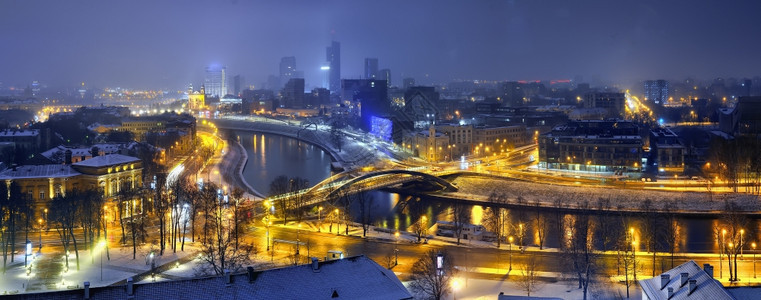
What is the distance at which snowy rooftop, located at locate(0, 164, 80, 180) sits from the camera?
45.9 feet

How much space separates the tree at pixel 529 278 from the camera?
8.43 meters

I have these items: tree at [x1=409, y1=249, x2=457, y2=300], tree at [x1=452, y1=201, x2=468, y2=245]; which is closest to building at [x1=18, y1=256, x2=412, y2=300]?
tree at [x1=409, y1=249, x2=457, y2=300]

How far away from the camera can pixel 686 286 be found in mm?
6477

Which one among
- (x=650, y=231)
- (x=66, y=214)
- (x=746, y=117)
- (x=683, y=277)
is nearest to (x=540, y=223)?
(x=650, y=231)

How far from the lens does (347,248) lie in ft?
36.0

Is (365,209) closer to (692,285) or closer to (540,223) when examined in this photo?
(540,223)

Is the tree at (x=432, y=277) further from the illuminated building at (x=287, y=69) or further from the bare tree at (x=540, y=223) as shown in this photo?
the illuminated building at (x=287, y=69)

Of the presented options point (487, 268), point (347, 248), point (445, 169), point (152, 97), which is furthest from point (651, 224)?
point (152, 97)

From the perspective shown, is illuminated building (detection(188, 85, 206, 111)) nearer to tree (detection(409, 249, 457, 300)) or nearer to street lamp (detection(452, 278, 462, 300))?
tree (detection(409, 249, 457, 300))

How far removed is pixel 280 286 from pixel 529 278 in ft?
12.4

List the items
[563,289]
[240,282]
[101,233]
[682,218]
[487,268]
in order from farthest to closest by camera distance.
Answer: [682,218] → [101,233] → [487,268] → [563,289] → [240,282]

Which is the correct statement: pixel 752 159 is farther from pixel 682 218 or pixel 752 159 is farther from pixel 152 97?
pixel 152 97

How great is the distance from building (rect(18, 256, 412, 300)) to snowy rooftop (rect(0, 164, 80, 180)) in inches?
354

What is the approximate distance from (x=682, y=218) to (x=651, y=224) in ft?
8.84
